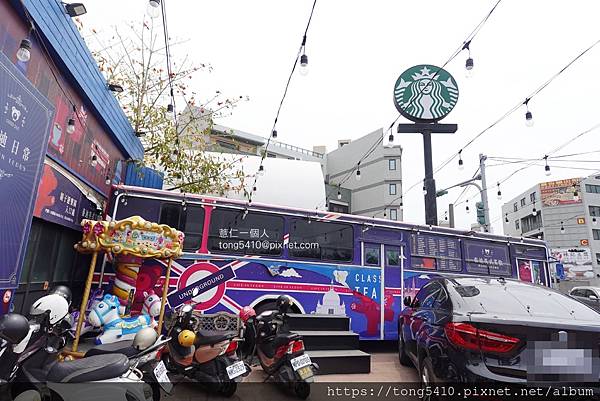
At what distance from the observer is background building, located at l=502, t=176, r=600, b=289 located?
33.5 m

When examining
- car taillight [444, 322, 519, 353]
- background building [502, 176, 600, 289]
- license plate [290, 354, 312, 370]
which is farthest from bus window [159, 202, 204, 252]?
background building [502, 176, 600, 289]

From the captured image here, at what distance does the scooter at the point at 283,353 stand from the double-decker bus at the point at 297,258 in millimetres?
1459

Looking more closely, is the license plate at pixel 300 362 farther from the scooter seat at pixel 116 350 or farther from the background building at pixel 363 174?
the background building at pixel 363 174

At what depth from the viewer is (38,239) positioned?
4785 mm

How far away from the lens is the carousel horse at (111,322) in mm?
4445

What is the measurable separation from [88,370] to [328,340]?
11.6 ft

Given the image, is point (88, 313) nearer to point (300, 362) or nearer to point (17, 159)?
point (17, 159)

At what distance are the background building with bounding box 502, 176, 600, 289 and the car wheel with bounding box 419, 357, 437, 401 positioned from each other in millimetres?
36701

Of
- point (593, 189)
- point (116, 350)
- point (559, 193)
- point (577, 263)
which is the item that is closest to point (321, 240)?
point (116, 350)

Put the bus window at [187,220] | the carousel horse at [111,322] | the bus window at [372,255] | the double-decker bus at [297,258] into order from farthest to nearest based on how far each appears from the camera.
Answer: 1. the bus window at [372,255]
2. the bus window at [187,220]
3. the double-decker bus at [297,258]
4. the carousel horse at [111,322]

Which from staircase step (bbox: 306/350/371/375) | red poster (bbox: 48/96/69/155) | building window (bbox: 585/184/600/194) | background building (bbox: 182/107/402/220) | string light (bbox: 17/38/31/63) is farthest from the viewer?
building window (bbox: 585/184/600/194)

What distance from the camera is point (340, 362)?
5.13 m

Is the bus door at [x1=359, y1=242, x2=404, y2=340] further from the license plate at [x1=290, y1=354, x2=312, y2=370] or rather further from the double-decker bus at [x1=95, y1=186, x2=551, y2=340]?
the license plate at [x1=290, y1=354, x2=312, y2=370]

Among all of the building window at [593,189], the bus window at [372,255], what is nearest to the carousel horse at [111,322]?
the bus window at [372,255]
